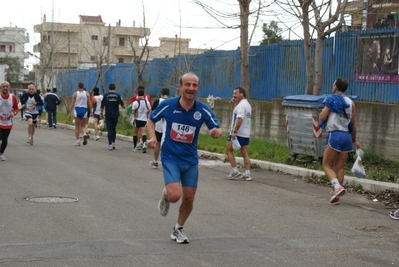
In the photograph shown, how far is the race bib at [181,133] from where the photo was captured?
779 cm

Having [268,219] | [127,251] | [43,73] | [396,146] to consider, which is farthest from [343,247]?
[43,73]

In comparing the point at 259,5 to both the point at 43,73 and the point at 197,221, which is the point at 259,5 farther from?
the point at 43,73

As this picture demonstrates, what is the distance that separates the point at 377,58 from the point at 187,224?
960cm

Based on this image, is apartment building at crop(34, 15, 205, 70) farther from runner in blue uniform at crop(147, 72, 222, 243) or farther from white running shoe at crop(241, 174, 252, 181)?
runner in blue uniform at crop(147, 72, 222, 243)

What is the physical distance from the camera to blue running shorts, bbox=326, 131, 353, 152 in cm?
1097

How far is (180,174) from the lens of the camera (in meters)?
7.80

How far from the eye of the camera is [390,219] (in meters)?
9.68

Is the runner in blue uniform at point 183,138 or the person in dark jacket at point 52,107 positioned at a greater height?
the runner in blue uniform at point 183,138

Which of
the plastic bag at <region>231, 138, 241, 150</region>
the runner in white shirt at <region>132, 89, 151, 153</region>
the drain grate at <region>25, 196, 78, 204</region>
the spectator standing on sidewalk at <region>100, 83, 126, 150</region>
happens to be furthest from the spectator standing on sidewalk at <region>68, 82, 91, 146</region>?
the drain grate at <region>25, 196, 78, 204</region>

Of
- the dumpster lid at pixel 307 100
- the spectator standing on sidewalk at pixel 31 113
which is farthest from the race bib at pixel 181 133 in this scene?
the spectator standing on sidewalk at pixel 31 113

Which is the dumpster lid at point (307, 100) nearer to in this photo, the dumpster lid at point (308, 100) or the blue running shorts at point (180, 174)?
the dumpster lid at point (308, 100)

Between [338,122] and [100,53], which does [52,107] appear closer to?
[100,53]

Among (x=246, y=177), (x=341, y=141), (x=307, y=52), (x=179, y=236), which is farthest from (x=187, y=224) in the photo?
(x=307, y=52)

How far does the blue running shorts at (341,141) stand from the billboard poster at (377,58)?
5640mm
